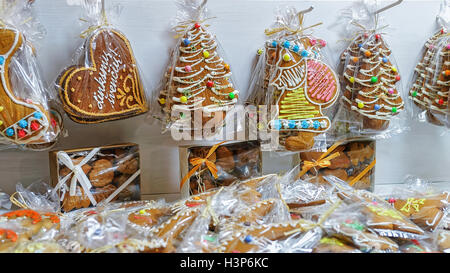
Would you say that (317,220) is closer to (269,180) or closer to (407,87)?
(269,180)

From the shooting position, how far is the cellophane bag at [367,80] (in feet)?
4.16

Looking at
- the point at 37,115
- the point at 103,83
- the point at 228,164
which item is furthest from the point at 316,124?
the point at 37,115

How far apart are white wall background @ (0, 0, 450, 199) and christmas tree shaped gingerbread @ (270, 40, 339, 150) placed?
0.78ft

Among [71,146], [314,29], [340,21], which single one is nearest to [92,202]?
[71,146]

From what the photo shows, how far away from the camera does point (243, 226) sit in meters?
0.95

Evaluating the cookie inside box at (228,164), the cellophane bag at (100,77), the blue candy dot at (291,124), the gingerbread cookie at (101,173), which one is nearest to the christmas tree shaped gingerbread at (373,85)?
the blue candy dot at (291,124)

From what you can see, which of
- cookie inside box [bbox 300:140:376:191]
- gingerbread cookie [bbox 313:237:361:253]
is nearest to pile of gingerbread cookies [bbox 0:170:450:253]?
gingerbread cookie [bbox 313:237:361:253]

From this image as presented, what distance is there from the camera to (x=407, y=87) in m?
1.47

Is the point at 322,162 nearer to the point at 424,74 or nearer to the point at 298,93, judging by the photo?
the point at 298,93

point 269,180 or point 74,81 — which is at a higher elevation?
point 74,81

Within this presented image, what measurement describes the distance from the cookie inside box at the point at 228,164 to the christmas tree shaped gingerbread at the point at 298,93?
156 mm

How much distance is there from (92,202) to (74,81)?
39cm

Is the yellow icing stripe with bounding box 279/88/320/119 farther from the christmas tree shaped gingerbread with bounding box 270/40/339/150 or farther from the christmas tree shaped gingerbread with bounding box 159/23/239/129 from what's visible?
the christmas tree shaped gingerbread with bounding box 159/23/239/129

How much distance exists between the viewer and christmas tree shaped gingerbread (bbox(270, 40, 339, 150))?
3.87 ft
